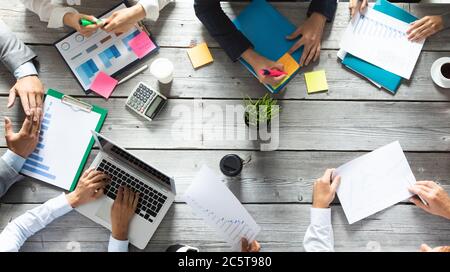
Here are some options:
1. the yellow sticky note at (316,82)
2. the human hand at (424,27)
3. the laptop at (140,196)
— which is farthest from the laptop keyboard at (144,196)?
the human hand at (424,27)

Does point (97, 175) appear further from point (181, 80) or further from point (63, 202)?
point (181, 80)

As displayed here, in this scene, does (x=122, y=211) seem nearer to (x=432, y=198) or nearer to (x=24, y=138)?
(x=24, y=138)

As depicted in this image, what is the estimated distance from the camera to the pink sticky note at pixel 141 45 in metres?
1.77

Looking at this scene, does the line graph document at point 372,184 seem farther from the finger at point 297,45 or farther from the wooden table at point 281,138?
the finger at point 297,45

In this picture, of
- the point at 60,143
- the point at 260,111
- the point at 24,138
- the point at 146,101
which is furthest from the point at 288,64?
the point at 24,138

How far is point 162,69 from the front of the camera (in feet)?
5.55

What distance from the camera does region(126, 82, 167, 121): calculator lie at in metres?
1.71

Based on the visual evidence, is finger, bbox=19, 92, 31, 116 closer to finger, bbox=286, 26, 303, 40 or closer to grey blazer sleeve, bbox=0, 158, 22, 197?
grey blazer sleeve, bbox=0, 158, 22, 197

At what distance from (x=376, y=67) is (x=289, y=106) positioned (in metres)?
0.36

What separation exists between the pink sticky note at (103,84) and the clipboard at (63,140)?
0.20 feet

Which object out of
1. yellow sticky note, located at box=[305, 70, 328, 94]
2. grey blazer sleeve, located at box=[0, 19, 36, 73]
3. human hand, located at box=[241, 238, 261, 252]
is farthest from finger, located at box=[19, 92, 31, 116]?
yellow sticky note, located at box=[305, 70, 328, 94]

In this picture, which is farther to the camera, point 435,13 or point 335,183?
point 435,13

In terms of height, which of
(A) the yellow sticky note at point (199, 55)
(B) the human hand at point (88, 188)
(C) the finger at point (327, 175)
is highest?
(A) the yellow sticky note at point (199, 55)

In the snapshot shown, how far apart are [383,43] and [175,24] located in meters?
0.80
